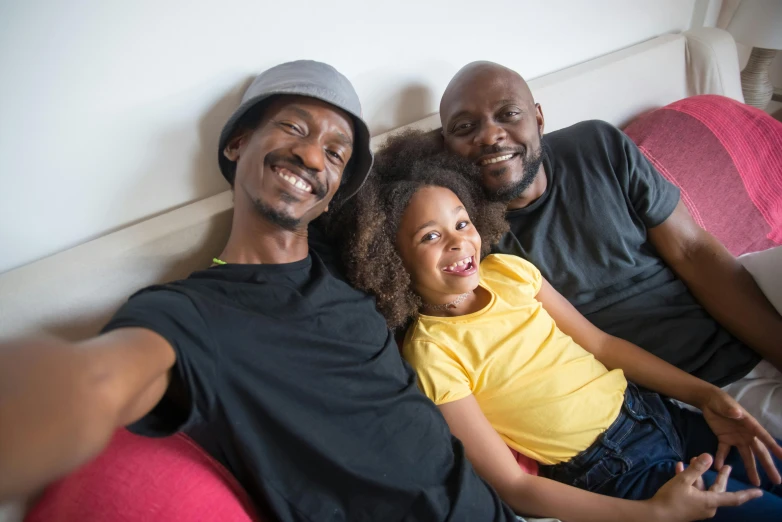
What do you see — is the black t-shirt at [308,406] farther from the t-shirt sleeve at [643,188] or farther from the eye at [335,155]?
the t-shirt sleeve at [643,188]

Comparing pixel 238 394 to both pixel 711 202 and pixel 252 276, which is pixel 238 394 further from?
pixel 711 202

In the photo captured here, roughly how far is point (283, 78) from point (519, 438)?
2.96 ft

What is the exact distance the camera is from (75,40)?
906 mm

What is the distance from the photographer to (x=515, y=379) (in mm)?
1053

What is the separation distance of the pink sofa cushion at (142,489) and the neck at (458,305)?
541 millimetres

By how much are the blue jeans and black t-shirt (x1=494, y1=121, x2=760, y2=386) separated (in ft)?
0.77

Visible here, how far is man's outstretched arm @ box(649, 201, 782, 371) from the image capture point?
1.29 metres

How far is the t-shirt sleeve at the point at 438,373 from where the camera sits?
3.23 feet

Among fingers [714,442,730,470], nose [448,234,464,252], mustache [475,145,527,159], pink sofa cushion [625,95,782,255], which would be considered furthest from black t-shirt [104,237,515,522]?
pink sofa cushion [625,95,782,255]

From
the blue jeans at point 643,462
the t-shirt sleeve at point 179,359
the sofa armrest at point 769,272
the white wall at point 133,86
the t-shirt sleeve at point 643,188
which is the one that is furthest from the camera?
the t-shirt sleeve at point 643,188

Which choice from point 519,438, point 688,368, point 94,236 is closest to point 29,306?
point 94,236

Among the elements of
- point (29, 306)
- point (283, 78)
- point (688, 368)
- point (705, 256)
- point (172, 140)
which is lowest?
point (688, 368)

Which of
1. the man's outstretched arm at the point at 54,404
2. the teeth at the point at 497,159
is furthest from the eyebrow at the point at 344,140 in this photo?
the man's outstretched arm at the point at 54,404

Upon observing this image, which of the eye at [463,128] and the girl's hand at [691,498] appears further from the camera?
the eye at [463,128]
